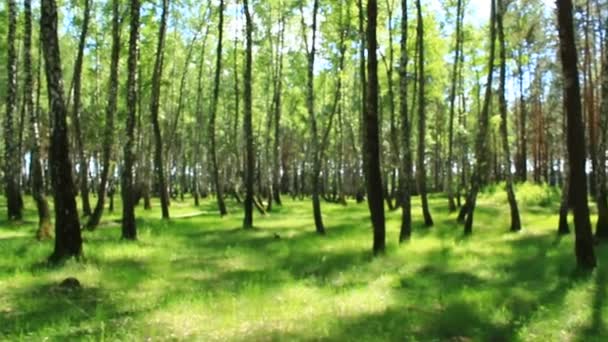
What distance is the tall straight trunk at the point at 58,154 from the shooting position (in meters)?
12.0

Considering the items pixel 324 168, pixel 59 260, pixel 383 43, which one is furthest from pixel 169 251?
pixel 324 168

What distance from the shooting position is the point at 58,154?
11969mm

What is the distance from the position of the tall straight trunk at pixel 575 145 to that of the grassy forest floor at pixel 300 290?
628 mm

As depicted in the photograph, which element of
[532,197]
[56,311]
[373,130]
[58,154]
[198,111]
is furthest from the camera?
[198,111]

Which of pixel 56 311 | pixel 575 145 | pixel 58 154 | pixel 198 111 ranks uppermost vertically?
pixel 198 111

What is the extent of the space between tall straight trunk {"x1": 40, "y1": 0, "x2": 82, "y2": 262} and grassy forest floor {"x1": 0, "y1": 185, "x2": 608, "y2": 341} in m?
0.63

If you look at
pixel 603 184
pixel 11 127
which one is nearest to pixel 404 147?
pixel 603 184

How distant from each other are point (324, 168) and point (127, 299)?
4456cm

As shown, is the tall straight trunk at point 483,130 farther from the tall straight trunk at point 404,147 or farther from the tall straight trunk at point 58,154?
the tall straight trunk at point 58,154

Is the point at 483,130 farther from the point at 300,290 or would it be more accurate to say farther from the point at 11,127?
the point at 11,127

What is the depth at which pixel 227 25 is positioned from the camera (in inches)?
1446

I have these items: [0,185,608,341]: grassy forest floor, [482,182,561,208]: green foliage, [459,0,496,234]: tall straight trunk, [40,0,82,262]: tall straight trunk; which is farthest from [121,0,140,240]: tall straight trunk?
[482,182,561,208]: green foliage

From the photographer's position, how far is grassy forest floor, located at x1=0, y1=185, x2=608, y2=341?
812cm

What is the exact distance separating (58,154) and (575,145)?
1136cm
